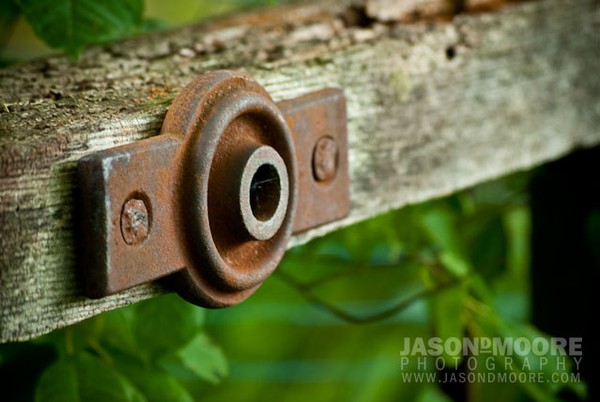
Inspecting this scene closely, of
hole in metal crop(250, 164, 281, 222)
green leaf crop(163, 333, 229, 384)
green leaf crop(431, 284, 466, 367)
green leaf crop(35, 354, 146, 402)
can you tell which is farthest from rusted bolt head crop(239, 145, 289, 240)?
green leaf crop(431, 284, 466, 367)

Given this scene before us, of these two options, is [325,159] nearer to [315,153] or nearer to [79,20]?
[315,153]

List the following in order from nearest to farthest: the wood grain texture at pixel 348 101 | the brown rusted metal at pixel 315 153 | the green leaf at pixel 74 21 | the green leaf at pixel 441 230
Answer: the wood grain texture at pixel 348 101 → the brown rusted metal at pixel 315 153 → the green leaf at pixel 74 21 → the green leaf at pixel 441 230

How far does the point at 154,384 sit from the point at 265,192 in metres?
0.30

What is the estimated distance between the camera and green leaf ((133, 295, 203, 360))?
78 cm

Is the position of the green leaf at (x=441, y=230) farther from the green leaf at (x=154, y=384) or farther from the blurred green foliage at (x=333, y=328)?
the green leaf at (x=154, y=384)

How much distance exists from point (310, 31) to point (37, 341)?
0.37 meters

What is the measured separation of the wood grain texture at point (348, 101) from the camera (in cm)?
46

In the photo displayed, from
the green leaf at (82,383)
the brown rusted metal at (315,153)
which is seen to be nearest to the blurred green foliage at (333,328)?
the green leaf at (82,383)

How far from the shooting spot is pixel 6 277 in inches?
17.6

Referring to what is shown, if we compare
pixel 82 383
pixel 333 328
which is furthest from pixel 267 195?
pixel 333 328

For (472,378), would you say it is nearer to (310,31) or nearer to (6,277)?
(310,31)

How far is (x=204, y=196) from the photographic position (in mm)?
517

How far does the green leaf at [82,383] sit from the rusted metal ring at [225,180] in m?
0.19

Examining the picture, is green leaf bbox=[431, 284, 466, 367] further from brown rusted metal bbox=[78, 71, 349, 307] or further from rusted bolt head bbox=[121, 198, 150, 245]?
rusted bolt head bbox=[121, 198, 150, 245]
